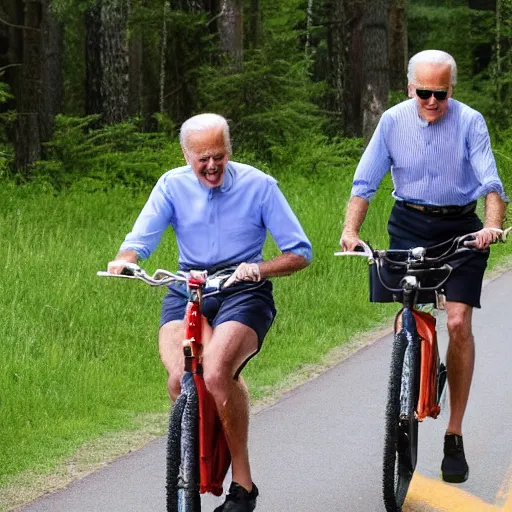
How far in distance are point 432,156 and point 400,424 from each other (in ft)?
4.29

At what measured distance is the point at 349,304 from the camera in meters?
11.5

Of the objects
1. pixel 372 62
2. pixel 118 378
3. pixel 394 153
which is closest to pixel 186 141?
pixel 394 153

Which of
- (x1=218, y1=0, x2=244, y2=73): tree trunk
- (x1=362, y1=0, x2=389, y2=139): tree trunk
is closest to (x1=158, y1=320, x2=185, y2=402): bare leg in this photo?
(x1=362, y1=0, x2=389, y2=139): tree trunk

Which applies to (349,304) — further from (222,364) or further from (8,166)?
(8,166)

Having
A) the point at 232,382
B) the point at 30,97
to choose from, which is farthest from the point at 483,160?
the point at 30,97

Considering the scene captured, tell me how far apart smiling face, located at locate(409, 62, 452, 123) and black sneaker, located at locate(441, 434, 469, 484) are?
1.54 metres

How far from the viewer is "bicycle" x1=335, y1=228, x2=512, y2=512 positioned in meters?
5.86

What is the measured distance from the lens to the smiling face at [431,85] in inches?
242

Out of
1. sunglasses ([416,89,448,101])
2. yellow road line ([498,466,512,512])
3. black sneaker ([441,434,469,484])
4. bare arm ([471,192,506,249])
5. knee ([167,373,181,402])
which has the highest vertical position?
sunglasses ([416,89,448,101])

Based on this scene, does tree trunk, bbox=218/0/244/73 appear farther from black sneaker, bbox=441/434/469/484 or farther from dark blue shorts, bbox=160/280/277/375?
dark blue shorts, bbox=160/280/277/375

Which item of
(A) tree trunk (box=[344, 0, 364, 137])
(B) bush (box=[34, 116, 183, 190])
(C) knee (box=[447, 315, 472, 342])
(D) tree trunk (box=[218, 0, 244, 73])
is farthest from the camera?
(A) tree trunk (box=[344, 0, 364, 137])

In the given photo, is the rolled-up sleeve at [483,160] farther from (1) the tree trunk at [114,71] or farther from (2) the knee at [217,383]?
(1) the tree trunk at [114,71]

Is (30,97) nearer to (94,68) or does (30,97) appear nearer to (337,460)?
(94,68)

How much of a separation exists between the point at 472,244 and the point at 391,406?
827 millimetres
